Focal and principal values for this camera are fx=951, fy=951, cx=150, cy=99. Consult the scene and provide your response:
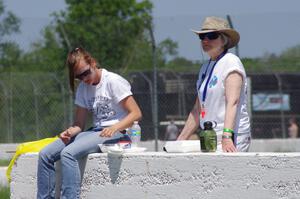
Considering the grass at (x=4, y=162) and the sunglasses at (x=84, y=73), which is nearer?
the sunglasses at (x=84, y=73)

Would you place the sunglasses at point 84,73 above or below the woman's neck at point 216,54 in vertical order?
below

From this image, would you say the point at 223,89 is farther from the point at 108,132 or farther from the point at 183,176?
the point at 108,132

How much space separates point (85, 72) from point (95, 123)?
45cm

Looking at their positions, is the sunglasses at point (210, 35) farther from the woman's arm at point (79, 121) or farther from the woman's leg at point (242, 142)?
the woman's arm at point (79, 121)

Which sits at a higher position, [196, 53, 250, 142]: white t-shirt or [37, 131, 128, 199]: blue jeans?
[196, 53, 250, 142]: white t-shirt

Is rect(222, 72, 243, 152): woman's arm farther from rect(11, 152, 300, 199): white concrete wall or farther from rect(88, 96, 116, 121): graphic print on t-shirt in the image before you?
rect(88, 96, 116, 121): graphic print on t-shirt

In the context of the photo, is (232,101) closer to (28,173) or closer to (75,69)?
(75,69)

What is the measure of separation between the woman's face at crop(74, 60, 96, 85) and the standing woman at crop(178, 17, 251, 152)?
879mm

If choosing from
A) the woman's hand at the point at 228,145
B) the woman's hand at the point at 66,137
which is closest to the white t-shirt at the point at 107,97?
the woman's hand at the point at 66,137

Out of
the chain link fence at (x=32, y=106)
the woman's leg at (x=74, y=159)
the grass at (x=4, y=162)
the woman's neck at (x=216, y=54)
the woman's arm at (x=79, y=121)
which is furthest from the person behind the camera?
the chain link fence at (x=32, y=106)

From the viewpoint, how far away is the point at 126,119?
7355 mm

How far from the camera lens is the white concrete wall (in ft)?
21.1

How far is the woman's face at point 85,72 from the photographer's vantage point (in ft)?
24.4

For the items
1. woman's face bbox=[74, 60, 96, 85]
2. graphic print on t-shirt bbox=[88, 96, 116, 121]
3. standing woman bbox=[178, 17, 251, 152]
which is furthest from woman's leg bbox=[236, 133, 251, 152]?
woman's face bbox=[74, 60, 96, 85]
